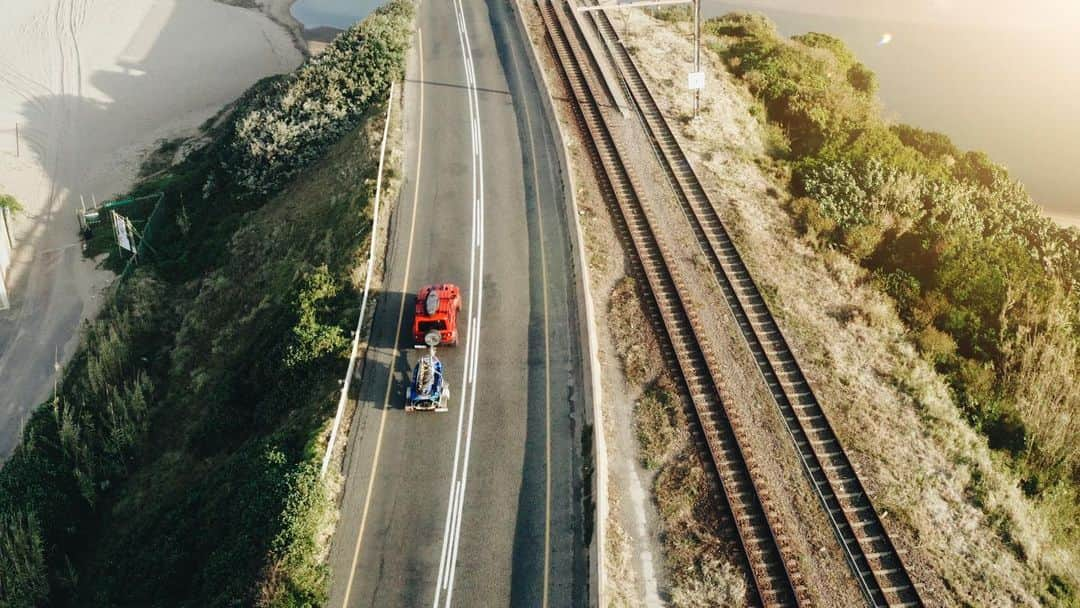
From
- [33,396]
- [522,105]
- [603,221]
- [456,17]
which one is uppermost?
[456,17]

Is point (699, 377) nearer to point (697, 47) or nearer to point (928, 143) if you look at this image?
point (697, 47)

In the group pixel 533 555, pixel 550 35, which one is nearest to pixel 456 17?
pixel 550 35

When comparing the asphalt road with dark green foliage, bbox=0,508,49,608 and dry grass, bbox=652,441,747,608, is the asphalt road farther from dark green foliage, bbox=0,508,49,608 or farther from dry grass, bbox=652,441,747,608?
dark green foliage, bbox=0,508,49,608

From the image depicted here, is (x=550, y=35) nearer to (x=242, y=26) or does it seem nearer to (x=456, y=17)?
(x=456, y=17)

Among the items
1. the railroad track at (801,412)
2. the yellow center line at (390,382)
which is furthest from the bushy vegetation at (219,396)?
the railroad track at (801,412)

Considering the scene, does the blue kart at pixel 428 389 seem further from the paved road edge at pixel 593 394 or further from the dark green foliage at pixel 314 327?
the paved road edge at pixel 593 394

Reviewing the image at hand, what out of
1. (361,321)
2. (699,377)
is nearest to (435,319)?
(361,321)
